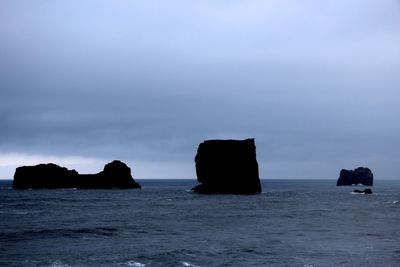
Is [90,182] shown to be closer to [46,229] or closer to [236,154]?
[236,154]

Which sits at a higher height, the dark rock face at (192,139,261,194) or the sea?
the dark rock face at (192,139,261,194)

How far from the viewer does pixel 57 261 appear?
3034 centimetres

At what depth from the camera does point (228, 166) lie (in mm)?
130250

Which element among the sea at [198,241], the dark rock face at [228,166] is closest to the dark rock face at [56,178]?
the dark rock face at [228,166]

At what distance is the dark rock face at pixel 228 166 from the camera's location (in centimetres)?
13050

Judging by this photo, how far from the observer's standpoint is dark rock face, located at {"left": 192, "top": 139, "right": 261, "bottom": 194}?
428 ft

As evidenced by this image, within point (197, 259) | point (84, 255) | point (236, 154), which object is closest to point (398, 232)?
point (197, 259)

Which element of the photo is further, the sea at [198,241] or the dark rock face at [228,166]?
the dark rock face at [228,166]

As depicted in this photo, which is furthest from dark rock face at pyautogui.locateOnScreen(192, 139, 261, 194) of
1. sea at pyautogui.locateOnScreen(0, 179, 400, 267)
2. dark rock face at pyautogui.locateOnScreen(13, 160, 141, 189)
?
sea at pyautogui.locateOnScreen(0, 179, 400, 267)

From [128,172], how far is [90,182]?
1718cm

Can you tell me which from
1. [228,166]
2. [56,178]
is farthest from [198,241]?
[56,178]

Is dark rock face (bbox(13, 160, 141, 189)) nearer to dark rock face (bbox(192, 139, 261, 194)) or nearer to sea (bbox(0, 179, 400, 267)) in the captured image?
dark rock face (bbox(192, 139, 261, 194))

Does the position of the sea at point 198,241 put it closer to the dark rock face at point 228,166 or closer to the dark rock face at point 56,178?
the dark rock face at point 228,166

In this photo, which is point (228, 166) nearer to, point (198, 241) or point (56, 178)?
point (56, 178)
